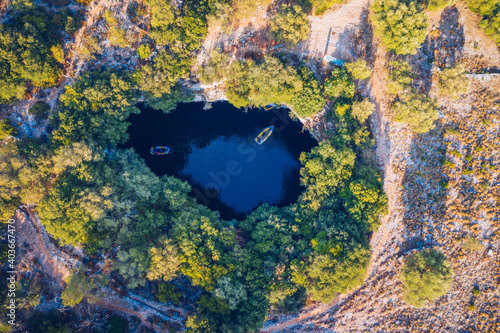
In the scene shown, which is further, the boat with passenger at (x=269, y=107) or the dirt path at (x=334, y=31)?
the boat with passenger at (x=269, y=107)

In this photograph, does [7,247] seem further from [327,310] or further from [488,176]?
[488,176]

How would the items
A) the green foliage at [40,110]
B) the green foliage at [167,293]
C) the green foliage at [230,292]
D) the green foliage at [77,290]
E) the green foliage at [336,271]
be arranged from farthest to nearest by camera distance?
the green foliage at [40,110] < the green foliage at [167,293] < the green foliage at [230,292] < the green foliage at [336,271] < the green foliage at [77,290]

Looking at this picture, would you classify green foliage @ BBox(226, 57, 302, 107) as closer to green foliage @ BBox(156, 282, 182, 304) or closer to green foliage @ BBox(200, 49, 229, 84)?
green foliage @ BBox(200, 49, 229, 84)

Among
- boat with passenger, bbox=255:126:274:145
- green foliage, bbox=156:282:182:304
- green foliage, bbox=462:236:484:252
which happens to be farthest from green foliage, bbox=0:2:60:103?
green foliage, bbox=462:236:484:252

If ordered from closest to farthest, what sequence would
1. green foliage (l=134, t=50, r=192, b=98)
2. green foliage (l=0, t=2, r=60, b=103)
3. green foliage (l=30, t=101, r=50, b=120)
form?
green foliage (l=0, t=2, r=60, b=103), green foliage (l=30, t=101, r=50, b=120), green foliage (l=134, t=50, r=192, b=98)

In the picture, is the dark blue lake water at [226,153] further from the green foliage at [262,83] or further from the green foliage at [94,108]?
the green foliage at [94,108]

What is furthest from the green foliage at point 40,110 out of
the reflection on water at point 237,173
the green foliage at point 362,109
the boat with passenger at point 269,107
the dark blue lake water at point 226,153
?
the green foliage at point 362,109
